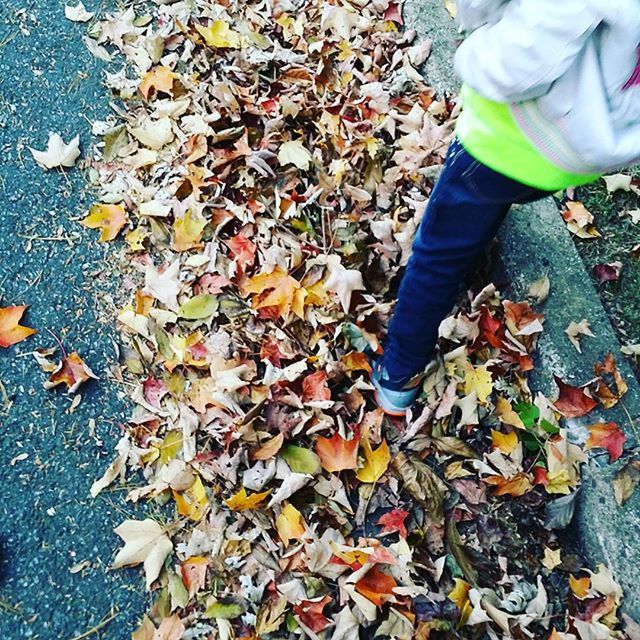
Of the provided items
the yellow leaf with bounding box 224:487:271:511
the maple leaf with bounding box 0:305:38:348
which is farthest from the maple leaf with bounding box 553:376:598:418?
the maple leaf with bounding box 0:305:38:348

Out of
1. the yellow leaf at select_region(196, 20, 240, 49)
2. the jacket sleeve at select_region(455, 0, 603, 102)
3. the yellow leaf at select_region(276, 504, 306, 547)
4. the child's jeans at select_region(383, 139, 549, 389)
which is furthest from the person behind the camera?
the yellow leaf at select_region(196, 20, 240, 49)

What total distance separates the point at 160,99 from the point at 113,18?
1.56 ft

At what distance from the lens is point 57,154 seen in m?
2.53

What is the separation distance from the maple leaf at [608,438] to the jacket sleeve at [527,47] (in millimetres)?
1185

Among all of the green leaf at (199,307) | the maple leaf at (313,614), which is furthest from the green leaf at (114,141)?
the maple leaf at (313,614)

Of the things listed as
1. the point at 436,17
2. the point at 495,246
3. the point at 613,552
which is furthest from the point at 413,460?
the point at 436,17

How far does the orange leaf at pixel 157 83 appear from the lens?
2.74 m

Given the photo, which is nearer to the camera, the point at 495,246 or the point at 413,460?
the point at 413,460

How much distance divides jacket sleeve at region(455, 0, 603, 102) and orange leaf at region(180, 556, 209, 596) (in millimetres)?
1350

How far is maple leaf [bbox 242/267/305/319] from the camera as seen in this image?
90.3 inches

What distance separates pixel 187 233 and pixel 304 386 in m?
0.68

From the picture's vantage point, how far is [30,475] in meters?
1.97

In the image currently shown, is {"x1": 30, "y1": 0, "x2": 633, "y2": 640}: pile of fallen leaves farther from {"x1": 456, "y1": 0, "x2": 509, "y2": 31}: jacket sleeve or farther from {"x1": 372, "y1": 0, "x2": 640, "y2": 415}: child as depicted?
{"x1": 456, "y1": 0, "x2": 509, "y2": 31}: jacket sleeve

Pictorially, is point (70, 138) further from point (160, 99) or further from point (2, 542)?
point (2, 542)
